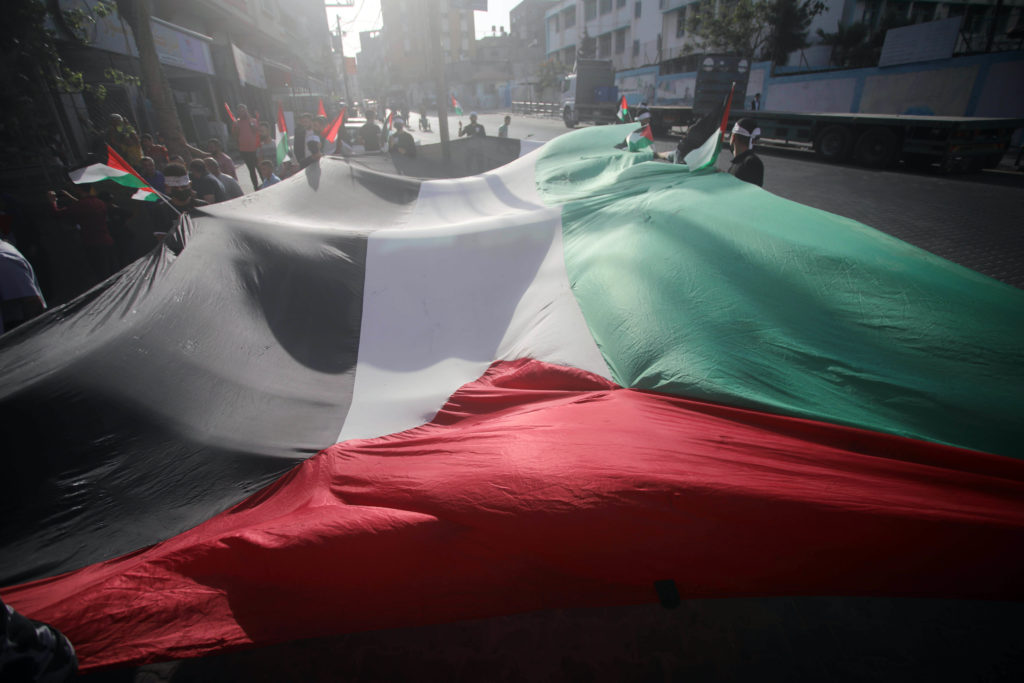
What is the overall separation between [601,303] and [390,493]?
161 cm

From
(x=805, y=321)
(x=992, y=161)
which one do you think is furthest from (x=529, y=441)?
(x=992, y=161)

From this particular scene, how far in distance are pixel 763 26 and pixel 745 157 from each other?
100ft

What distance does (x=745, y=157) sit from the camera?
4.70 metres

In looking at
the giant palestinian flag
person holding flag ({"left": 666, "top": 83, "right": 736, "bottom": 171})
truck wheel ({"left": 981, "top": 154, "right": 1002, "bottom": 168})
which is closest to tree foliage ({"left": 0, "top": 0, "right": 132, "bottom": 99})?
the giant palestinian flag

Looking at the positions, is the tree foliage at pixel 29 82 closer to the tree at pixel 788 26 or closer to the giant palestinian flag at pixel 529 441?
the giant palestinian flag at pixel 529 441

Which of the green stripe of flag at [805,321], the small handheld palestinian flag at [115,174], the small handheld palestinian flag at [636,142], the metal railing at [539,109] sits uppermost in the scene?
the metal railing at [539,109]

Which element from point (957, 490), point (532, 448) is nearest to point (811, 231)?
point (957, 490)

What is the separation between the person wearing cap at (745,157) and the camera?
4645 mm

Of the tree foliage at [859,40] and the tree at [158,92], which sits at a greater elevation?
the tree foliage at [859,40]

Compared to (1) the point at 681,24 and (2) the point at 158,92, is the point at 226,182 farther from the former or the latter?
(1) the point at 681,24

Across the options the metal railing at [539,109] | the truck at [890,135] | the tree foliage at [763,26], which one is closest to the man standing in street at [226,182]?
the truck at [890,135]

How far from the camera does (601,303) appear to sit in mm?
2744

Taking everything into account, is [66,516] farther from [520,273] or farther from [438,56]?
[438,56]

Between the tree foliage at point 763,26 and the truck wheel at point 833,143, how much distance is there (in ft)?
57.7
